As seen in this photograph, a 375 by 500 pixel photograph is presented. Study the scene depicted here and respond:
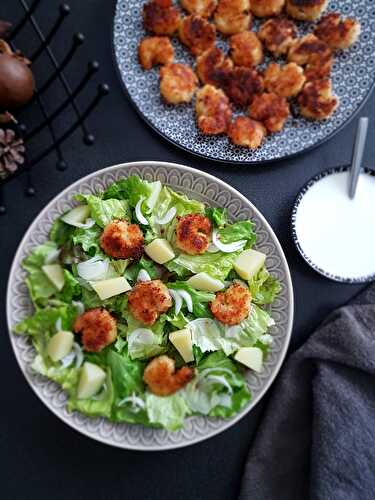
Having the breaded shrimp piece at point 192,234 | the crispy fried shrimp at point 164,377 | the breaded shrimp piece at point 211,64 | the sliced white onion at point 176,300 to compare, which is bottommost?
the crispy fried shrimp at point 164,377

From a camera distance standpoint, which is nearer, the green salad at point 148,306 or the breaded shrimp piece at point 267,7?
the green salad at point 148,306

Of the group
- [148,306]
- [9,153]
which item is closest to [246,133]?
[148,306]

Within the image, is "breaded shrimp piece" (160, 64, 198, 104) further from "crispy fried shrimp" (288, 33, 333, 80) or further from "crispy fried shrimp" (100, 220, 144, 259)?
"crispy fried shrimp" (100, 220, 144, 259)

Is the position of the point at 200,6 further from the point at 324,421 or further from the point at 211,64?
the point at 324,421

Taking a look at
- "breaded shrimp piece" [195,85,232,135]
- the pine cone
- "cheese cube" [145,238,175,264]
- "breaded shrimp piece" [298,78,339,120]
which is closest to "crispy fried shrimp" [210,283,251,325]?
"cheese cube" [145,238,175,264]

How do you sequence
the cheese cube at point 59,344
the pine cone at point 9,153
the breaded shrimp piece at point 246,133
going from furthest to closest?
the breaded shrimp piece at point 246,133
the pine cone at point 9,153
the cheese cube at point 59,344

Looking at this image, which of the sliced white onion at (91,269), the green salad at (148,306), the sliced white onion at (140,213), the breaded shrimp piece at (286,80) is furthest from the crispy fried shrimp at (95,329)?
the breaded shrimp piece at (286,80)

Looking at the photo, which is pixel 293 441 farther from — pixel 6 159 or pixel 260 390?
pixel 6 159

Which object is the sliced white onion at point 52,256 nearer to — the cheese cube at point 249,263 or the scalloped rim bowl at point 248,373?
the scalloped rim bowl at point 248,373
